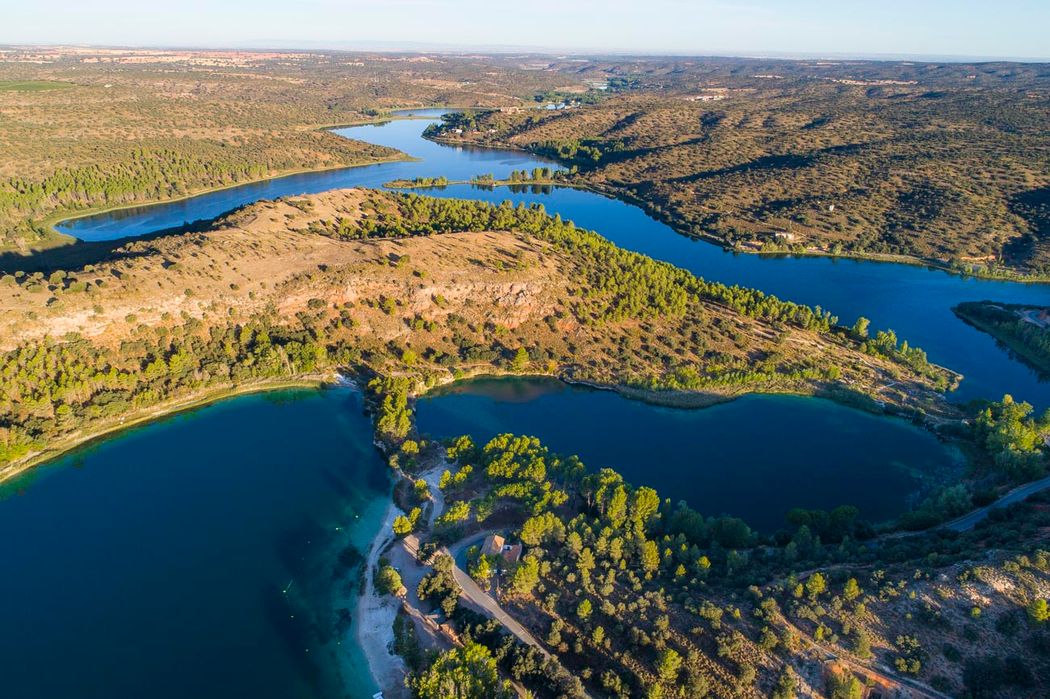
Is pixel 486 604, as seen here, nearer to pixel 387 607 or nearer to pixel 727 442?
pixel 387 607

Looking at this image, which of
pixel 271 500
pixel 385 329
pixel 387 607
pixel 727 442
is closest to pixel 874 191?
pixel 727 442

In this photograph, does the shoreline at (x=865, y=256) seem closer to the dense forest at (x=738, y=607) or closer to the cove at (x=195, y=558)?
the dense forest at (x=738, y=607)

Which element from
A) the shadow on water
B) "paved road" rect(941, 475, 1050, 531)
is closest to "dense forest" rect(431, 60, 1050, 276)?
"paved road" rect(941, 475, 1050, 531)

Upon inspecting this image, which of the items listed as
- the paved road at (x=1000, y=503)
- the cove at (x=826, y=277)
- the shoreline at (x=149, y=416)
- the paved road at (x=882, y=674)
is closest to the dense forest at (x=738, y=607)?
the paved road at (x=882, y=674)

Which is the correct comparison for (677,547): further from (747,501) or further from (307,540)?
(307,540)

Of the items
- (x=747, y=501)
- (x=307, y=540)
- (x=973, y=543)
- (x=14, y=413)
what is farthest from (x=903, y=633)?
(x=14, y=413)
